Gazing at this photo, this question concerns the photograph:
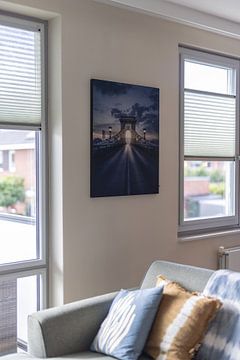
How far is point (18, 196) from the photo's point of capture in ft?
10.2

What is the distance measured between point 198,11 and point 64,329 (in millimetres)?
2602

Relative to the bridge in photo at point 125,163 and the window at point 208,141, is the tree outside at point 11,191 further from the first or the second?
the window at point 208,141

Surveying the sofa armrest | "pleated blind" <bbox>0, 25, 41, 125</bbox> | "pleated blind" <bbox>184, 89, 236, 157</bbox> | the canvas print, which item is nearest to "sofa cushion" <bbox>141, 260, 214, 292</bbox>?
the sofa armrest

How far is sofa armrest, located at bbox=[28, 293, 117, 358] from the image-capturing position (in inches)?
90.3

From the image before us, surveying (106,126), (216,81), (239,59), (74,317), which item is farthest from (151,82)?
(74,317)

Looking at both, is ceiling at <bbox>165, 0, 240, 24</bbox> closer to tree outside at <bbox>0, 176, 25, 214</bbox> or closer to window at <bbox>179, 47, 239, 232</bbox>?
window at <bbox>179, 47, 239, 232</bbox>

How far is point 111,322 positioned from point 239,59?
3.03m

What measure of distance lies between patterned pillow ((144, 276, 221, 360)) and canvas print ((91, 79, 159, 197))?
119cm

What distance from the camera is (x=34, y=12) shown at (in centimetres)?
299

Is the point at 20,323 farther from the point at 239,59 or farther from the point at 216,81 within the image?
the point at 239,59

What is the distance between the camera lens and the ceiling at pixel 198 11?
A: 3.30 m

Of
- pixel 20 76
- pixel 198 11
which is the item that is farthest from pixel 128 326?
pixel 198 11

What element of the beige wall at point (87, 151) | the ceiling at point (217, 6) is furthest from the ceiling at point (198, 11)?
the beige wall at point (87, 151)

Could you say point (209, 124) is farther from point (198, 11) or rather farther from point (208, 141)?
point (198, 11)
